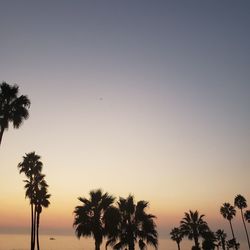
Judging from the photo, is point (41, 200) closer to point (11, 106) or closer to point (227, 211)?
point (11, 106)

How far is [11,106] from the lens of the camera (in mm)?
24688

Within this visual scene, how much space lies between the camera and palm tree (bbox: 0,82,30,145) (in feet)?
79.4

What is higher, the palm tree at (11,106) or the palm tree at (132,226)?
the palm tree at (11,106)

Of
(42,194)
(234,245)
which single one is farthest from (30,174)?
(234,245)

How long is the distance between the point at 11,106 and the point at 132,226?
14886mm

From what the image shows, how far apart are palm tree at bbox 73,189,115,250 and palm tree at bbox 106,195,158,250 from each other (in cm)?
114

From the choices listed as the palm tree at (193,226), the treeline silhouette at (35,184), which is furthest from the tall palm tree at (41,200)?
the palm tree at (193,226)

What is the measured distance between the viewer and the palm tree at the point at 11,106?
24203mm

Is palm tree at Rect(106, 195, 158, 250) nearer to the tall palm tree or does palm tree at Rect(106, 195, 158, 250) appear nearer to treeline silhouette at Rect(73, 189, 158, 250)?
treeline silhouette at Rect(73, 189, 158, 250)

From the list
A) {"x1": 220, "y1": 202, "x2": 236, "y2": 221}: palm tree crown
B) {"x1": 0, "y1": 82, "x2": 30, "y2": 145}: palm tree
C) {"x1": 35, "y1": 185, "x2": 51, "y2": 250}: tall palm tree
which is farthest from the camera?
{"x1": 220, "y1": 202, "x2": 236, "y2": 221}: palm tree crown

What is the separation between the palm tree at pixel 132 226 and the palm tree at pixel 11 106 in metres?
11.7

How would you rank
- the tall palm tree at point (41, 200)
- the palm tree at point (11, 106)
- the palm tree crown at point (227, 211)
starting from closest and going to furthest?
1. the palm tree at point (11, 106)
2. the tall palm tree at point (41, 200)
3. the palm tree crown at point (227, 211)

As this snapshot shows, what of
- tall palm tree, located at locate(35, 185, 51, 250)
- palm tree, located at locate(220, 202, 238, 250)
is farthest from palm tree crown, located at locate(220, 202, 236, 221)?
tall palm tree, located at locate(35, 185, 51, 250)

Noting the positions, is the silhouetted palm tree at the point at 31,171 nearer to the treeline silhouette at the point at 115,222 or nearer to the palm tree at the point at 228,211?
the treeline silhouette at the point at 115,222
